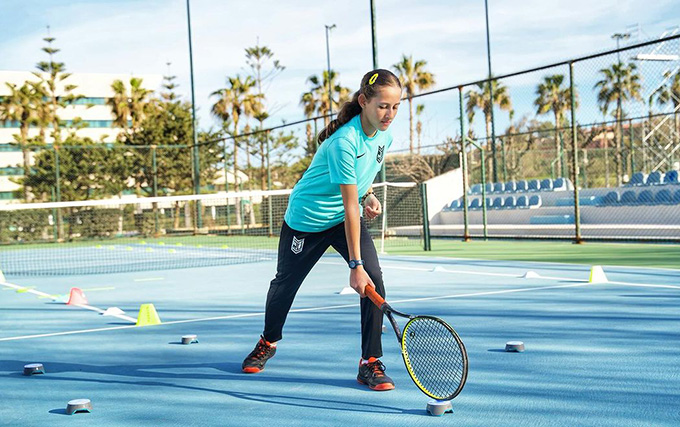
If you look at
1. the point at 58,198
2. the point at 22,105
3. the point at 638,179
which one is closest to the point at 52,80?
the point at 22,105

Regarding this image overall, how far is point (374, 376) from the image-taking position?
13.7 ft

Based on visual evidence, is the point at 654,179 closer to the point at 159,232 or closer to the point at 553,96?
the point at 159,232

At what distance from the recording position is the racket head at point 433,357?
11.9 ft

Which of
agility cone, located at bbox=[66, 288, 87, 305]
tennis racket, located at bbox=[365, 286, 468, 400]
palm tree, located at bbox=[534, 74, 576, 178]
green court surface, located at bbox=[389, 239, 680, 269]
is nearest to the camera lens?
tennis racket, located at bbox=[365, 286, 468, 400]

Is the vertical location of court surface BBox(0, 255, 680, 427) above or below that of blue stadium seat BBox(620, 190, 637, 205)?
below

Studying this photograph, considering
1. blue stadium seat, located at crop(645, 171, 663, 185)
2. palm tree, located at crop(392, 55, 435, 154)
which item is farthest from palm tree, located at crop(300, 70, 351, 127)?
blue stadium seat, located at crop(645, 171, 663, 185)

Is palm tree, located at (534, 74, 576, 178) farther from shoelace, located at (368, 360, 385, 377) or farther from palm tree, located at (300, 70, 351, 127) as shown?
shoelace, located at (368, 360, 385, 377)

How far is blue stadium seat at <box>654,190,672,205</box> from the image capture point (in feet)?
57.7

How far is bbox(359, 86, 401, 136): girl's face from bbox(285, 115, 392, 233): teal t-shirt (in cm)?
12

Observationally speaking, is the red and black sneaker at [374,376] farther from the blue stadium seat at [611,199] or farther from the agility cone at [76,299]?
the blue stadium seat at [611,199]

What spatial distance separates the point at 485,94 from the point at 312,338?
39.9 meters

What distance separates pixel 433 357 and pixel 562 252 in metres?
10.4

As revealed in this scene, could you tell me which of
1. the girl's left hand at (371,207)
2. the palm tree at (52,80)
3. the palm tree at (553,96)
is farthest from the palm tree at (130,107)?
the girl's left hand at (371,207)

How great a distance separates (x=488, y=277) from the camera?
983 centimetres
